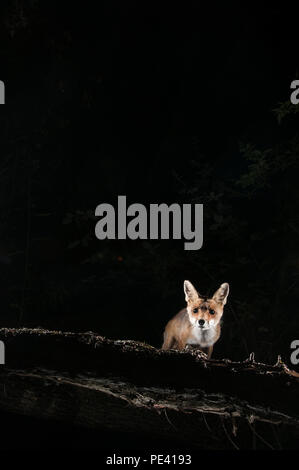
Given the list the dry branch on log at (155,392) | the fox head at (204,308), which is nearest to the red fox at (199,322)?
the fox head at (204,308)

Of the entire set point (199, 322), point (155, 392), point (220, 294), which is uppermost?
point (220, 294)

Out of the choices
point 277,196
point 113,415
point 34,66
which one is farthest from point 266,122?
point 113,415

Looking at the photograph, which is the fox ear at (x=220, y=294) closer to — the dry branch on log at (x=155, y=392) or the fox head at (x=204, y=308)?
the fox head at (x=204, y=308)

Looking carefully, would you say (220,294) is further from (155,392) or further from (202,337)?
(155,392)

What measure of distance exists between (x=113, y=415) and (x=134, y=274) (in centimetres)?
254

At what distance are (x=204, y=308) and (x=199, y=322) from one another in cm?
11

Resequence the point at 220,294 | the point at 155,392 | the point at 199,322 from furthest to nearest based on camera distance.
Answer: the point at 220,294, the point at 199,322, the point at 155,392

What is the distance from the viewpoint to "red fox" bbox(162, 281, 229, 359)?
2.89 metres

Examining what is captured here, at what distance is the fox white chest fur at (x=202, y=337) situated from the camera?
2883 millimetres

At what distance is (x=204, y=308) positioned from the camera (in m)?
2.92

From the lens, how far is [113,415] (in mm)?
1775

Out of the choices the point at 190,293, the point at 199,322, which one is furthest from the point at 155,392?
the point at 190,293

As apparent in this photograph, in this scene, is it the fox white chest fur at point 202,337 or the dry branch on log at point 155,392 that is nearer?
the dry branch on log at point 155,392

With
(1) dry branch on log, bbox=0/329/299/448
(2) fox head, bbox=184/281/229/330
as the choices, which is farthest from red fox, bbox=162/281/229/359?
(1) dry branch on log, bbox=0/329/299/448
